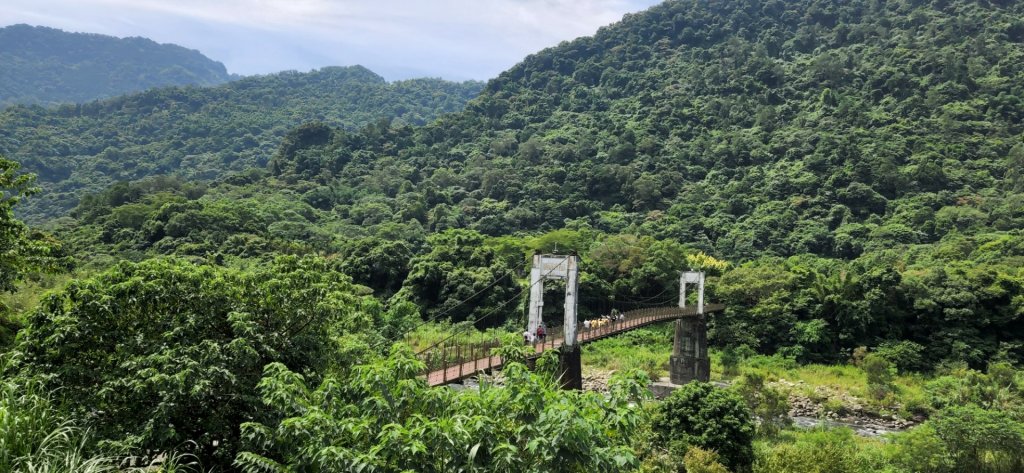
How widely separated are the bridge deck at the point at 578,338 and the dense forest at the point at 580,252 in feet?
4.47

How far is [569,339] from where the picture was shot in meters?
15.8

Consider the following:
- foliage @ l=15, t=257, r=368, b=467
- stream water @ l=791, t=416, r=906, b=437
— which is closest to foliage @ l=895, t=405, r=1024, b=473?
stream water @ l=791, t=416, r=906, b=437

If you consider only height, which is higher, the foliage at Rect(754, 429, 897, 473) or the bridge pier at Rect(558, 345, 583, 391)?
the bridge pier at Rect(558, 345, 583, 391)

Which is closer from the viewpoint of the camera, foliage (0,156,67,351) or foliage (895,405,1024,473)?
foliage (0,156,67,351)

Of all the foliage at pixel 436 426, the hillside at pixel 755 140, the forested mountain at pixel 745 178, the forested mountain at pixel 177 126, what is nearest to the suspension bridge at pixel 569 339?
the foliage at pixel 436 426

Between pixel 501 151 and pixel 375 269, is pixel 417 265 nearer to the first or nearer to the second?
pixel 375 269

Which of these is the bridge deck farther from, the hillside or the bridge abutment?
the hillside

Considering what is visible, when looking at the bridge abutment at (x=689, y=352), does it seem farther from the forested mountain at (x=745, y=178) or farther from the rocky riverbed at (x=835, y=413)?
the forested mountain at (x=745, y=178)

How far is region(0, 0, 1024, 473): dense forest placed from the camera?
6.39 meters

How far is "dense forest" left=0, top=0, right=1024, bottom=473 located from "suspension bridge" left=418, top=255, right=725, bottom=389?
170 cm

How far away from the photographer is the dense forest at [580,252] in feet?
21.0

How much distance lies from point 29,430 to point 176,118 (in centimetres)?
11052

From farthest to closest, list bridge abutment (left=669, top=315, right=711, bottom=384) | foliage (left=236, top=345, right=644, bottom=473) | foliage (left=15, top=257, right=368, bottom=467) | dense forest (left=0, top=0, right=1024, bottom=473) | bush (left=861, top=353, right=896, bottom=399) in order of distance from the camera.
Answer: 1. bridge abutment (left=669, top=315, right=711, bottom=384)
2. bush (left=861, top=353, right=896, bottom=399)
3. foliage (left=15, top=257, right=368, bottom=467)
4. dense forest (left=0, top=0, right=1024, bottom=473)
5. foliage (left=236, top=345, right=644, bottom=473)

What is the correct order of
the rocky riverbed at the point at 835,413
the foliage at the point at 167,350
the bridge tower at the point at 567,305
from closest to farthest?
the foliage at the point at 167,350
the bridge tower at the point at 567,305
the rocky riverbed at the point at 835,413
